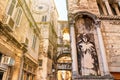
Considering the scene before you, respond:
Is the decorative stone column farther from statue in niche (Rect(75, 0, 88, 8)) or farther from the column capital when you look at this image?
statue in niche (Rect(75, 0, 88, 8))

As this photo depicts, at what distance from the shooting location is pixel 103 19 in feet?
20.3

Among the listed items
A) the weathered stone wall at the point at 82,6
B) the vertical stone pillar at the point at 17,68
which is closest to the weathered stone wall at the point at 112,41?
the weathered stone wall at the point at 82,6

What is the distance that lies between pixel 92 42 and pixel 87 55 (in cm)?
74

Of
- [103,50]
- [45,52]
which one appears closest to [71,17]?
[103,50]

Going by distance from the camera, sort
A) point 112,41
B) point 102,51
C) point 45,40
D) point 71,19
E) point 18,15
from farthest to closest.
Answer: point 45,40 < point 18,15 < point 71,19 < point 112,41 < point 102,51

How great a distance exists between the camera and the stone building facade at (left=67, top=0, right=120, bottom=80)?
188 inches

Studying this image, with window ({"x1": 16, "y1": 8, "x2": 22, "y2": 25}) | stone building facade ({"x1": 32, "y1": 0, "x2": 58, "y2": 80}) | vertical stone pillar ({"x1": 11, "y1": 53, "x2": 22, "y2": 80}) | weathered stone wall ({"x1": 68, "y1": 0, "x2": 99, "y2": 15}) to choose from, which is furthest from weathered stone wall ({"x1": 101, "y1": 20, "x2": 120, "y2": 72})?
stone building facade ({"x1": 32, "y1": 0, "x2": 58, "y2": 80})

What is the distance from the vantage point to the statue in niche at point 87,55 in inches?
188

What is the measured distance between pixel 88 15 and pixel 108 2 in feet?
9.11

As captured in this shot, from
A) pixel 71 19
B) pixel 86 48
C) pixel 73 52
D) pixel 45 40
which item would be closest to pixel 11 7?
pixel 71 19

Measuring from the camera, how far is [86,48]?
205 inches

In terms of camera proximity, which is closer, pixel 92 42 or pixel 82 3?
pixel 92 42

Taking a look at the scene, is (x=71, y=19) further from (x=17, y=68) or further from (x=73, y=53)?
(x=17, y=68)

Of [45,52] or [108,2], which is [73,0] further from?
[45,52]
